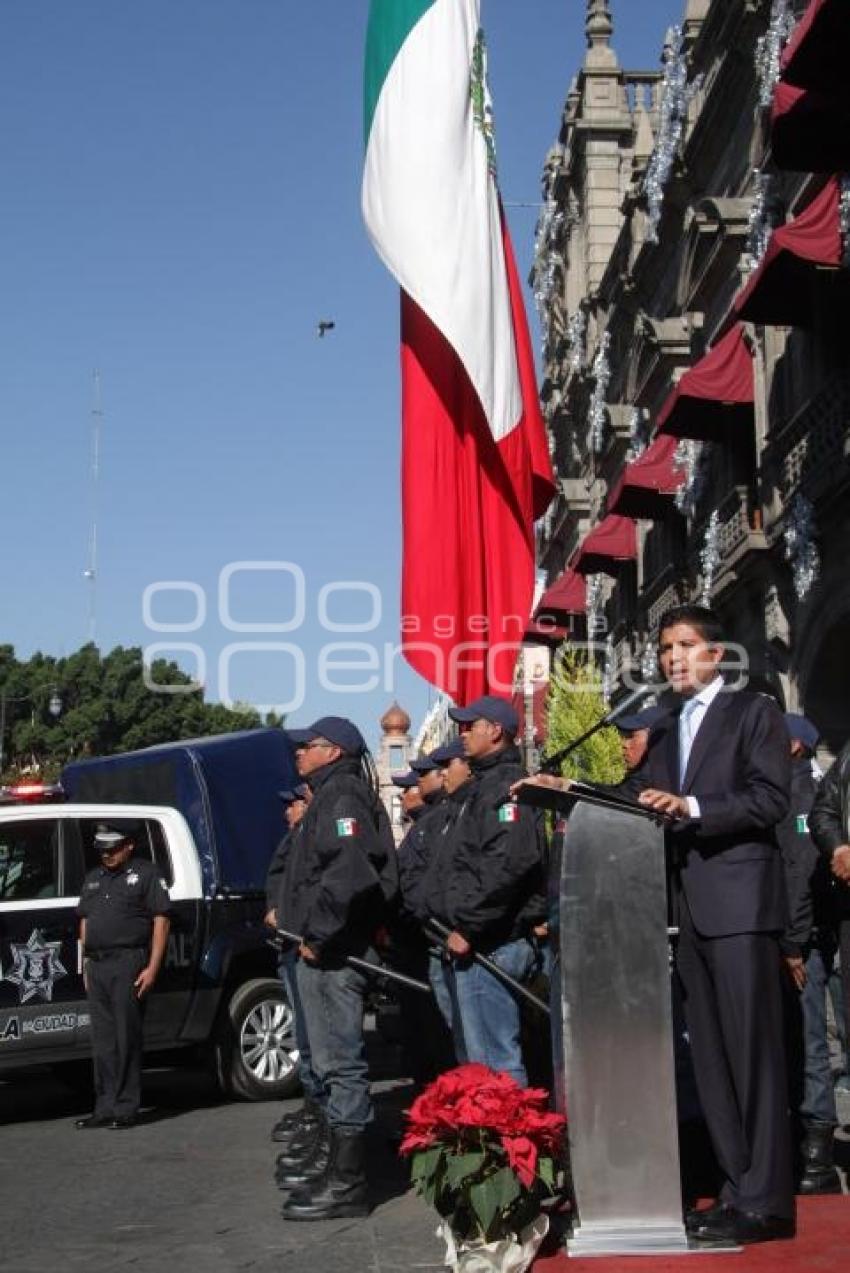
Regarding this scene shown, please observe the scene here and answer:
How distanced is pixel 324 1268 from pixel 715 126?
2065 centimetres

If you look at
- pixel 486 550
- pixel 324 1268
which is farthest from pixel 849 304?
pixel 324 1268

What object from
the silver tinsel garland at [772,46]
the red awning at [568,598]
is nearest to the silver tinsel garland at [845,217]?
the silver tinsel garland at [772,46]

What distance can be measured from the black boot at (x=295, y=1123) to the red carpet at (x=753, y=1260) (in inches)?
145

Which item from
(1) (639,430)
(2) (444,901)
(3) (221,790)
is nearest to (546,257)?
(1) (639,430)

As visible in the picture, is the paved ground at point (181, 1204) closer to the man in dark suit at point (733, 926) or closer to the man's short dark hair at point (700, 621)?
the man in dark suit at point (733, 926)

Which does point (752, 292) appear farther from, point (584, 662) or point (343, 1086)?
point (584, 662)

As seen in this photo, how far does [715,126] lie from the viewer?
77.7 feet

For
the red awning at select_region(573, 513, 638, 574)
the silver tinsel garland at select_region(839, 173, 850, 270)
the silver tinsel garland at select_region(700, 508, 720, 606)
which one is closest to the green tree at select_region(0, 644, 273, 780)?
the red awning at select_region(573, 513, 638, 574)

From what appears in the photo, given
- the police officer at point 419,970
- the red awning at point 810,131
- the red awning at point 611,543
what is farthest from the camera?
the red awning at point 611,543

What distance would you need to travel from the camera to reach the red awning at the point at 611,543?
2967 centimetres

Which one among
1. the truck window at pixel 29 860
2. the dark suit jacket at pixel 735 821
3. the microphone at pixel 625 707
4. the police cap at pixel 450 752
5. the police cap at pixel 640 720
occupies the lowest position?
the truck window at pixel 29 860

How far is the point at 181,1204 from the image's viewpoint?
7.49m

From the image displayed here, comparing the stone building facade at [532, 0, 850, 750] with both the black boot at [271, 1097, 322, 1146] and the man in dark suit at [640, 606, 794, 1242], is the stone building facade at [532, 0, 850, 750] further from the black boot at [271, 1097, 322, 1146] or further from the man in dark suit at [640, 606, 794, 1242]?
the black boot at [271, 1097, 322, 1146]

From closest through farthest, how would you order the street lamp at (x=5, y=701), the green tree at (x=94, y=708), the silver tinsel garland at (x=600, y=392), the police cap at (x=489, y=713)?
the police cap at (x=489, y=713)
the silver tinsel garland at (x=600, y=392)
the street lamp at (x=5, y=701)
the green tree at (x=94, y=708)
